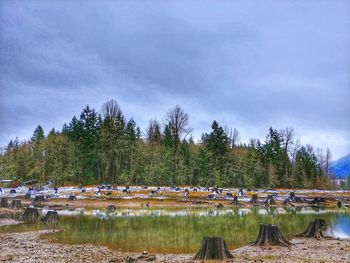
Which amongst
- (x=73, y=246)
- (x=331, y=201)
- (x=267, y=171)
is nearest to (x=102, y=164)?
(x=267, y=171)

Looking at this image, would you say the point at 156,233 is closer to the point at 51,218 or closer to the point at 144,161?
the point at 51,218

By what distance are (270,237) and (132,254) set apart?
7.06 meters

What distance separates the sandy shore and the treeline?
61.4m

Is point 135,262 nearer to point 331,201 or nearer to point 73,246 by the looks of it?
point 73,246

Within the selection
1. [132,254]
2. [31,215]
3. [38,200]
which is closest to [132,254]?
[132,254]

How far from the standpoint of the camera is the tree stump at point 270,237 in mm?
17484

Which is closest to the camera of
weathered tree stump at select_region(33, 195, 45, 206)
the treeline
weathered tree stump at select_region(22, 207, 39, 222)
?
weathered tree stump at select_region(22, 207, 39, 222)

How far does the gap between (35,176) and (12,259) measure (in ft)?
259

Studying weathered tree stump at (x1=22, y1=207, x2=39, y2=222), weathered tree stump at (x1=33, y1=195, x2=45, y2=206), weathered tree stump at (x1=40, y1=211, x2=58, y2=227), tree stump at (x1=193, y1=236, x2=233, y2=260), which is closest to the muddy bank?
tree stump at (x1=193, y1=236, x2=233, y2=260)

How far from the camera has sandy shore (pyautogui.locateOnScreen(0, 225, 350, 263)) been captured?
46.3ft

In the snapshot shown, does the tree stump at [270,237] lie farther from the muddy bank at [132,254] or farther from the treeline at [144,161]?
the treeline at [144,161]

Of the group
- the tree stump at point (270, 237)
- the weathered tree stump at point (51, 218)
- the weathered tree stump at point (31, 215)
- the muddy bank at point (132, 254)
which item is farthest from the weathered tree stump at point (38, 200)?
the tree stump at point (270, 237)

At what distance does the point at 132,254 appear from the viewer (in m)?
15.7

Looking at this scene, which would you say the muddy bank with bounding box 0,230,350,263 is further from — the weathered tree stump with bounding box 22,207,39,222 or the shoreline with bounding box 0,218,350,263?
the weathered tree stump with bounding box 22,207,39,222
